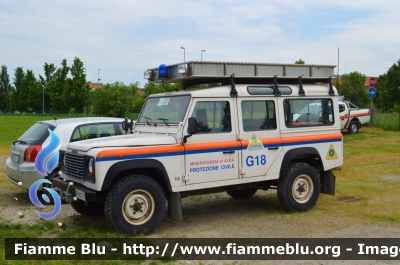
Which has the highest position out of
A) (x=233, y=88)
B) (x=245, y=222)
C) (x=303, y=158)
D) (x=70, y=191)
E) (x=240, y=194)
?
(x=233, y=88)

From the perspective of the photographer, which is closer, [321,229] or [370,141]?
[321,229]

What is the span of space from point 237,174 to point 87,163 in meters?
2.41

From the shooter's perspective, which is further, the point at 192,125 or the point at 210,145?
the point at 210,145

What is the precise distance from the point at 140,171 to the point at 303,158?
10.4 ft

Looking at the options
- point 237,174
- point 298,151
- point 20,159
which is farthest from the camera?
point 20,159

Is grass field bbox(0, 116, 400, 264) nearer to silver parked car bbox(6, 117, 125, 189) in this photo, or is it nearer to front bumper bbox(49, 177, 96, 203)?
front bumper bbox(49, 177, 96, 203)

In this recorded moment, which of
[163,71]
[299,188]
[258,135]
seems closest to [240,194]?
[299,188]

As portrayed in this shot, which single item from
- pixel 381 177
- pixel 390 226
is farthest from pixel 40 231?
pixel 381 177

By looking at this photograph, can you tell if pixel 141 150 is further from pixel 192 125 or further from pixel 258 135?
pixel 258 135

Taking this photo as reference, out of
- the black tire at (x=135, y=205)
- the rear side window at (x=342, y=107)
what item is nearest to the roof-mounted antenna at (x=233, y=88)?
the black tire at (x=135, y=205)

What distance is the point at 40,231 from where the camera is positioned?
6.98 metres

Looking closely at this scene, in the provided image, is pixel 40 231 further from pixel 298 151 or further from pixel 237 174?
pixel 298 151

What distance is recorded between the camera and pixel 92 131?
8.93m

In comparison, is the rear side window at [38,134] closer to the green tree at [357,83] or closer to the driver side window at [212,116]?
the driver side window at [212,116]
